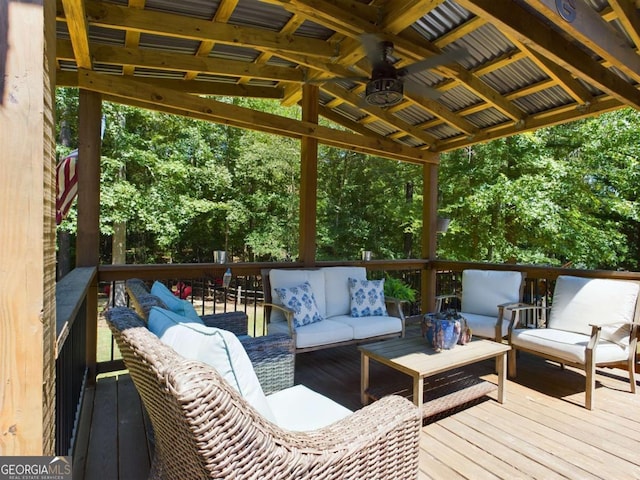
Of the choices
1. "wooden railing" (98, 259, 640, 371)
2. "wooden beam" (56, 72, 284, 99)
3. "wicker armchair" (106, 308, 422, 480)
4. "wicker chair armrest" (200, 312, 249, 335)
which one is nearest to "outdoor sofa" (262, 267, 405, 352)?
"wooden railing" (98, 259, 640, 371)

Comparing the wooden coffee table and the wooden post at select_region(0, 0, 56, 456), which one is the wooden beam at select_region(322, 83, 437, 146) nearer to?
the wooden coffee table

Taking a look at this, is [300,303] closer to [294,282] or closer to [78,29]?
[294,282]

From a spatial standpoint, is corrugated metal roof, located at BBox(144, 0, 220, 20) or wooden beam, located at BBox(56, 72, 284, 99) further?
wooden beam, located at BBox(56, 72, 284, 99)

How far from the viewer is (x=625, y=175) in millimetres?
8852

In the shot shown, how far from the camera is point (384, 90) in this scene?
2.97 metres

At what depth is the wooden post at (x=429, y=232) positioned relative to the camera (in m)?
5.61

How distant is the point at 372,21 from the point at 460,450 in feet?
11.3

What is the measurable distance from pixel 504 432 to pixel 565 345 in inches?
41.6

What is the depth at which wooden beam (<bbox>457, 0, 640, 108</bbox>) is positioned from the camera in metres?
2.27

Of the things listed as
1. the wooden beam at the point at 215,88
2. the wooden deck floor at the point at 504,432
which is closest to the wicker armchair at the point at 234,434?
the wooden deck floor at the point at 504,432

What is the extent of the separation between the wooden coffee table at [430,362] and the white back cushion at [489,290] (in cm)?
118

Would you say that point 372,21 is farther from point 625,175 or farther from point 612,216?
point 612,216

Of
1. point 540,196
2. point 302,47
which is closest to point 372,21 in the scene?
point 302,47

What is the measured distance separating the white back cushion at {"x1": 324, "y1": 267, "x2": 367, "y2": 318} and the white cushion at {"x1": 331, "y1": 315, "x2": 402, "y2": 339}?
154mm
